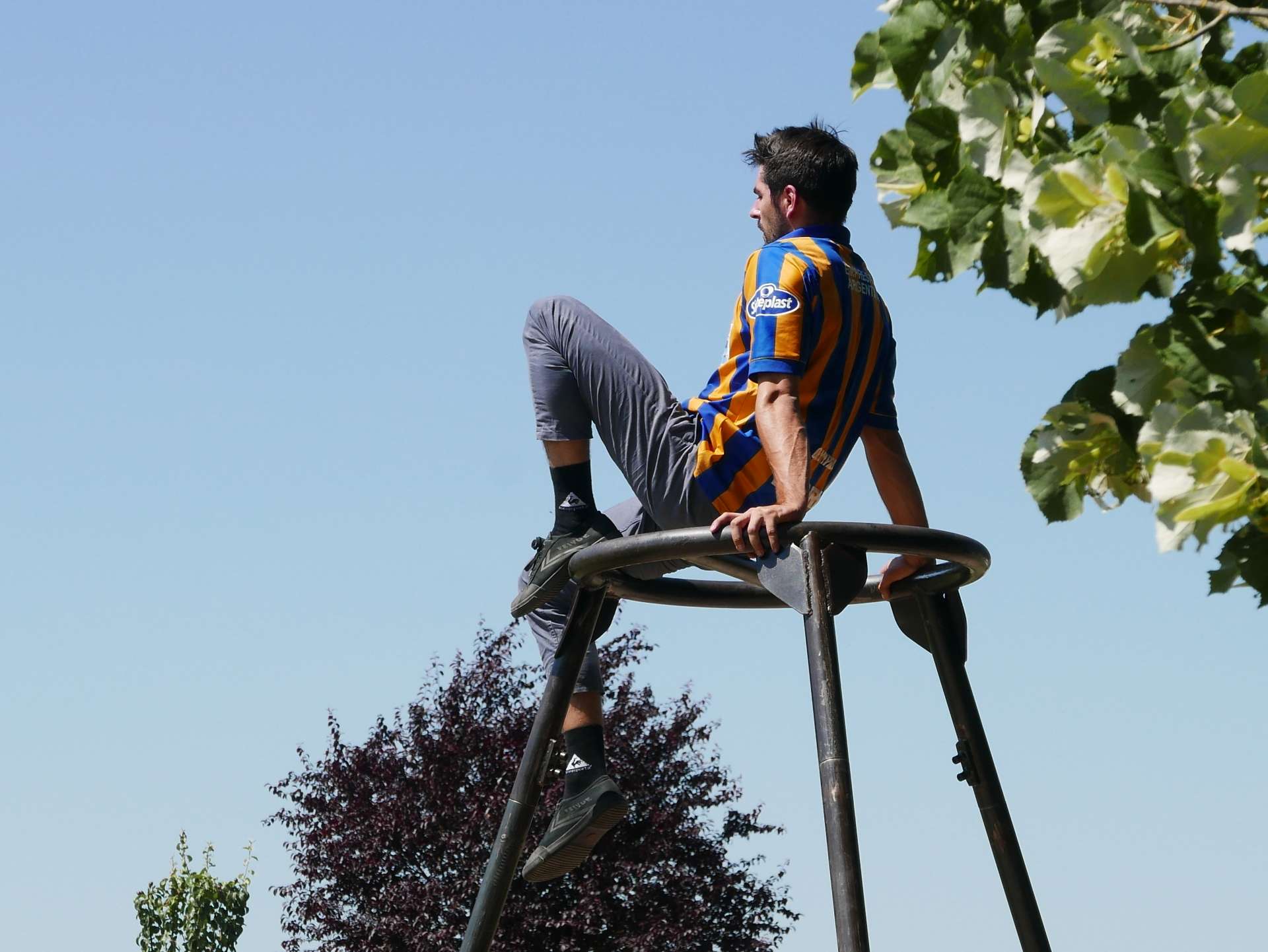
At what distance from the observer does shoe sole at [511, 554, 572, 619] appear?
175 inches

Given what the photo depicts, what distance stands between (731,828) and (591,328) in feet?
53.0

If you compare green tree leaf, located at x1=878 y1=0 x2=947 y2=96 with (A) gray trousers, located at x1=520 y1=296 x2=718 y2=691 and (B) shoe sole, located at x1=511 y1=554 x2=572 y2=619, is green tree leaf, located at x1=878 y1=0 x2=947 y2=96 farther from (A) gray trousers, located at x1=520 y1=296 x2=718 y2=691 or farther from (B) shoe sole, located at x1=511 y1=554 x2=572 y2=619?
(B) shoe sole, located at x1=511 y1=554 x2=572 y2=619

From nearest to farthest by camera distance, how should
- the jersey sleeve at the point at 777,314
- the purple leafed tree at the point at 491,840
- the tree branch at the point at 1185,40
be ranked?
the tree branch at the point at 1185,40 < the jersey sleeve at the point at 777,314 < the purple leafed tree at the point at 491,840

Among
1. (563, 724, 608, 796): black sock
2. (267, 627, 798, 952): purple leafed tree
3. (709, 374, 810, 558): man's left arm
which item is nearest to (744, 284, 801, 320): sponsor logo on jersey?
(709, 374, 810, 558): man's left arm

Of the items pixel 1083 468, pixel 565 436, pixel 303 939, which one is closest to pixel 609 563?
pixel 565 436

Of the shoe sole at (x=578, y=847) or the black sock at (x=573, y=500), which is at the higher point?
the black sock at (x=573, y=500)

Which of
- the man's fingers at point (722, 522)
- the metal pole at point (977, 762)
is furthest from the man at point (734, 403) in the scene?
the man's fingers at point (722, 522)

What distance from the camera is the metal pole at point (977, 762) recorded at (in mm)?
4281

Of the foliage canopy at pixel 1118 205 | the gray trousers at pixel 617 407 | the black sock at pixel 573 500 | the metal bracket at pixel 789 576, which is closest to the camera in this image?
the foliage canopy at pixel 1118 205

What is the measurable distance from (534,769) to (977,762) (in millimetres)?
1215

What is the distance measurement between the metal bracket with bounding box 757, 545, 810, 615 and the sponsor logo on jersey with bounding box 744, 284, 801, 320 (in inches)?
27.9

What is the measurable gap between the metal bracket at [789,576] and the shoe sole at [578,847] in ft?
3.25

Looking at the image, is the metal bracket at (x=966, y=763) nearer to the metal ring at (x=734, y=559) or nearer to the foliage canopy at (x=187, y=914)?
the metal ring at (x=734, y=559)

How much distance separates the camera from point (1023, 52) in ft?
6.75
